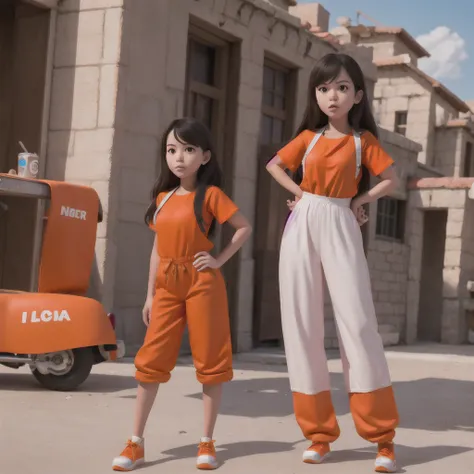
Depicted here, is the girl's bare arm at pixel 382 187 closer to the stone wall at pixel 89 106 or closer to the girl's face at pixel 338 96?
the girl's face at pixel 338 96

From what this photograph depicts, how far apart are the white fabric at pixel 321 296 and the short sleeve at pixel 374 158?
0.21 metres

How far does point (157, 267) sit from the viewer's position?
13.5 ft

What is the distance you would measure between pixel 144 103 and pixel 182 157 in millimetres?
4585

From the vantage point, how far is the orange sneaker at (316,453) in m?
4.06

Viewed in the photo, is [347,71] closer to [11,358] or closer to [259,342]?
[11,358]

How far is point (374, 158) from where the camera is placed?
165 inches

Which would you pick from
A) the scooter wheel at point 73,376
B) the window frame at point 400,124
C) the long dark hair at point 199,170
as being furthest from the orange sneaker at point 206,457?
the window frame at point 400,124

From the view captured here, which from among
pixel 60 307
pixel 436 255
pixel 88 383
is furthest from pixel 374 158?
pixel 436 255

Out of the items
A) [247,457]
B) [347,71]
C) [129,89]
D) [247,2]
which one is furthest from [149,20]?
[247,457]

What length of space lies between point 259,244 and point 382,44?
13.7 meters

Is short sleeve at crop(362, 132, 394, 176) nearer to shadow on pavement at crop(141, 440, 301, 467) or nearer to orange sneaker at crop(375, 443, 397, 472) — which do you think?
orange sneaker at crop(375, 443, 397, 472)

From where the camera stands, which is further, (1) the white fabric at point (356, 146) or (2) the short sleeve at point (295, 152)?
(2) the short sleeve at point (295, 152)

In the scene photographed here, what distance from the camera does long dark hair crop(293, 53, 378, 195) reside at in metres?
4.17

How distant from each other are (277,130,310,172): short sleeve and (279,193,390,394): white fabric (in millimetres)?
→ 200
